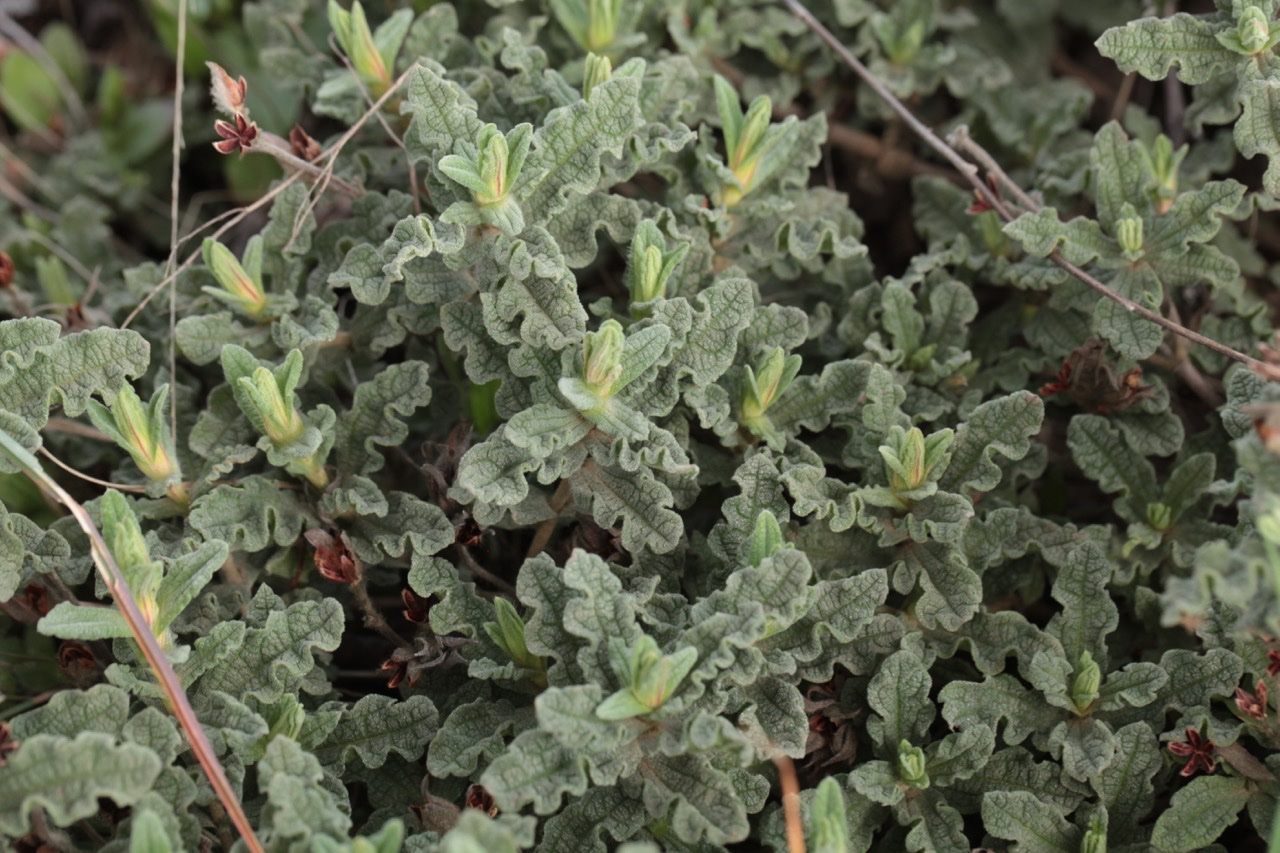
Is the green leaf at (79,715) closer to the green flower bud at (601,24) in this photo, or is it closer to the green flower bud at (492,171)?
the green flower bud at (492,171)

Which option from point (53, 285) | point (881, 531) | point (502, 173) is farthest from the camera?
point (53, 285)

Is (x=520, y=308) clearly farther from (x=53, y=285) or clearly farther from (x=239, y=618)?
(x=53, y=285)

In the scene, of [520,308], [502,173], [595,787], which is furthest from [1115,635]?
[502,173]

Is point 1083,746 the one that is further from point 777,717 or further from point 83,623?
point 83,623

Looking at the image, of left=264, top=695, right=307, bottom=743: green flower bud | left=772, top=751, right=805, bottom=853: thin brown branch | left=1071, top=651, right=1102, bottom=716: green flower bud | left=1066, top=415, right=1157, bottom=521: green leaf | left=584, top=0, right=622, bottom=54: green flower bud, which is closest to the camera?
left=772, top=751, right=805, bottom=853: thin brown branch

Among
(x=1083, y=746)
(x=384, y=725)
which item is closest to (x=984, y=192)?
(x=1083, y=746)

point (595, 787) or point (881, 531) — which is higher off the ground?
point (881, 531)

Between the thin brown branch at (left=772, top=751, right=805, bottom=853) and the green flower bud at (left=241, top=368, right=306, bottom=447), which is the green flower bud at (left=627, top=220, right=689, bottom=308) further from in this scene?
the thin brown branch at (left=772, top=751, right=805, bottom=853)

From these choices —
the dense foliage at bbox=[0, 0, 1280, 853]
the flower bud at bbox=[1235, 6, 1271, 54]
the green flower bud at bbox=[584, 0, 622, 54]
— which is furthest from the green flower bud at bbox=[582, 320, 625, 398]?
the flower bud at bbox=[1235, 6, 1271, 54]

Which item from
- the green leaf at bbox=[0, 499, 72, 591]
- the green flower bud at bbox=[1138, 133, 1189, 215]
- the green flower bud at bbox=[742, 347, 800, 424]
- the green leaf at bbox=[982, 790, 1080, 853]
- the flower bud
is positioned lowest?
the green leaf at bbox=[982, 790, 1080, 853]
